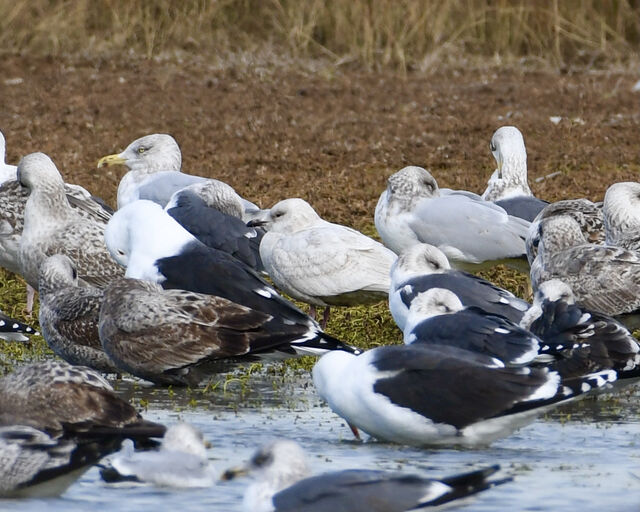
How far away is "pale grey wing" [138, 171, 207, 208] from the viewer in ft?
35.2

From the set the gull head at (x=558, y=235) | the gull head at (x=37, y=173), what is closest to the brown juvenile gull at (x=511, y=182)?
the gull head at (x=558, y=235)

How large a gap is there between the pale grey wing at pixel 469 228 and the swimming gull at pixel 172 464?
455 centimetres

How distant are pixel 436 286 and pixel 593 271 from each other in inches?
50.5

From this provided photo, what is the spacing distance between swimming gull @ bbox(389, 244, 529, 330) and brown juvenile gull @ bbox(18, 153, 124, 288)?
7.71ft

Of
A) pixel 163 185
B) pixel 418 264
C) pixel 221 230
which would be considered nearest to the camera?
Answer: pixel 418 264

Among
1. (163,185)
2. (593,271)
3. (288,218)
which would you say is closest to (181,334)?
(288,218)

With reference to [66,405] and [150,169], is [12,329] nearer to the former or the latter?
[66,405]

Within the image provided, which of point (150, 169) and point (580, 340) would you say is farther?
point (150, 169)

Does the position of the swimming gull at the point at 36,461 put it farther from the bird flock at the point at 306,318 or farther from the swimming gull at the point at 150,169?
the swimming gull at the point at 150,169

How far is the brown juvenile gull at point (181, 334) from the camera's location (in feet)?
23.1

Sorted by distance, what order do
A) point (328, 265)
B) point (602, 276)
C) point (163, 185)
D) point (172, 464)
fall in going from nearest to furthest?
point (172, 464), point (602, 276), point (328, 265), point (163, 185)

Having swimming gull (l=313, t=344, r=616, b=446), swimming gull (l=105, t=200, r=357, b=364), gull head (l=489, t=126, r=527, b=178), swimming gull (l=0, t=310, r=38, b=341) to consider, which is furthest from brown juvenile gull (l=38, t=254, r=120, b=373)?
gull head (l=489, t=126, r=527, b=178)

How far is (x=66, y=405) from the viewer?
5.57 meters

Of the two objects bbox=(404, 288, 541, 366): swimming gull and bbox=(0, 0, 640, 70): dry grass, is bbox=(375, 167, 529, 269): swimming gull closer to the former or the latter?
bbox=(404, 288, 541, 366): swimming gull
